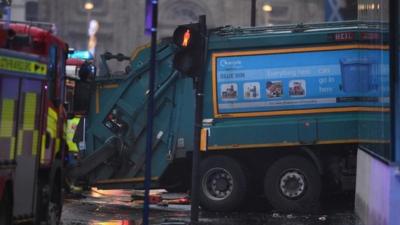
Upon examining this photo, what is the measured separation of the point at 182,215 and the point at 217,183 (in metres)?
1.19

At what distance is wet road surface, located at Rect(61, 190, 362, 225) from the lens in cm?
1346

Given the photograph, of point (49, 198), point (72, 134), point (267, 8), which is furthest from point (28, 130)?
point (267, 8)

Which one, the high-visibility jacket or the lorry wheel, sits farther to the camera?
the high-visibility jacket

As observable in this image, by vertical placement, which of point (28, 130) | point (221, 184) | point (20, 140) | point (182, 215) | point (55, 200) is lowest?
point (182, 215)

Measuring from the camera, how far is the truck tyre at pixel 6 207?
888 cm

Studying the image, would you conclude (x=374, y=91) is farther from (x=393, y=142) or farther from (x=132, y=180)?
(x=132, y=180)

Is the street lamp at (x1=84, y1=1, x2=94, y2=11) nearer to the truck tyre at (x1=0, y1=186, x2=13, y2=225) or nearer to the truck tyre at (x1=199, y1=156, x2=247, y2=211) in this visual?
the truck tyre at (x1=199, y1=156, x2=247, y2=211)

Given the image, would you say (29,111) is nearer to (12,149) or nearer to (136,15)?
(12,149)

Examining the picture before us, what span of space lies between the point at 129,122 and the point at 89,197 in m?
3.35

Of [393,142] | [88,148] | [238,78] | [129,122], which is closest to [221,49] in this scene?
[238,78]

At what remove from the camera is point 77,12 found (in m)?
63.2

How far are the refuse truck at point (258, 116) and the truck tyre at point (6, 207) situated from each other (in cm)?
627

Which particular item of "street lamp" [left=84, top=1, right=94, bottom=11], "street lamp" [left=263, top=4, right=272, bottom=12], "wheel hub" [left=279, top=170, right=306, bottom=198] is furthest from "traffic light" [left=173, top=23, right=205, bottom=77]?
"street lamp" [left=84, top=1, right=94, bottom=11]

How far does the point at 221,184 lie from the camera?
1532 centimetres
